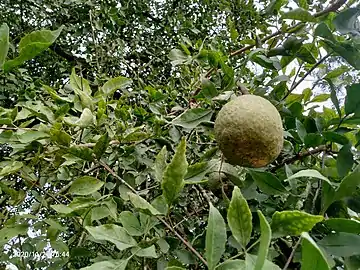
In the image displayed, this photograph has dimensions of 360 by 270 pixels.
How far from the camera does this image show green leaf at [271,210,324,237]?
388mm

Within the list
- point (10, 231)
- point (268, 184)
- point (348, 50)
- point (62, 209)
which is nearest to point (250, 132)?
point (268, 184)

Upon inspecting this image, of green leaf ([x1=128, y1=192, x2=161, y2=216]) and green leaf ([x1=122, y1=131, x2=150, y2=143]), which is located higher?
green leaf ([x1=128, y1=192, x2=161, y2=216])

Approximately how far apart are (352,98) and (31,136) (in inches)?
18.7

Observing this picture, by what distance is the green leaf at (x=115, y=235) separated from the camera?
1.77 feet

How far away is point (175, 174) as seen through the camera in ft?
1.65

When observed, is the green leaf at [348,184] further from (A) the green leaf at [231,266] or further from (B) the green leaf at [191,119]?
(B) the green leaf at [191,119]

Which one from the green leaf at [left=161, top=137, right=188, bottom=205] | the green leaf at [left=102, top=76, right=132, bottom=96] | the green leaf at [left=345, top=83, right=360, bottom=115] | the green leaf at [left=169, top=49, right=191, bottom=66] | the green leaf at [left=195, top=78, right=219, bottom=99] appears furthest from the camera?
the green leaf at [left=169, top=49, right=191, bottom=66]

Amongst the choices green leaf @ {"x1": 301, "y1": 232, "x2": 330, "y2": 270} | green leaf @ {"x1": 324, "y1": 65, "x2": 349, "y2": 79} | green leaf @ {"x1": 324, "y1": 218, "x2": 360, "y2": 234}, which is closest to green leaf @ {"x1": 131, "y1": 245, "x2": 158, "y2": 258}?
green leaf @ {"x1": 324, "y1": 218, "x2": 360, "y2": 234}

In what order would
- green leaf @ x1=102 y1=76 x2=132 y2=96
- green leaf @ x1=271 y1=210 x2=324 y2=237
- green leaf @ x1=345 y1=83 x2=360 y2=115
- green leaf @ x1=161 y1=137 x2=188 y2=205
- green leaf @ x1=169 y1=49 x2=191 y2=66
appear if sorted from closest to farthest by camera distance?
green leaf @ x1=271 y1=210 x2=324 y2=237 < green leaf @ x1=161 y1=137 x2=188 y2=205 < green leaf @ x1=345 y1=83 x2=360 y2=115 < green leaf @ x1=102 y1=76 x2=132 y2=96 < green leaf @ x1=169 y1=49 x2=191 y2=66

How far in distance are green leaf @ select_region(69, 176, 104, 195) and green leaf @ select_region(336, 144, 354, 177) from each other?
13.5 inches

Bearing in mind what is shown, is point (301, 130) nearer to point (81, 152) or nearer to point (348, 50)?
point (348, 50)

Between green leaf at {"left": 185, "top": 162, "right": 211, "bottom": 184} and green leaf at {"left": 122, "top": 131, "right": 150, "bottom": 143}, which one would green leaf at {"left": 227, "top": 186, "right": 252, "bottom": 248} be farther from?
A: green leaf at {"left": 122, "top": 131, "right": 150, "bottom": 143}

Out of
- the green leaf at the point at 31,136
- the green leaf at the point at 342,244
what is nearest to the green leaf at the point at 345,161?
the green leaf at the point at 342,244

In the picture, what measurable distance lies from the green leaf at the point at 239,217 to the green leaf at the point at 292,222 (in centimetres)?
3
